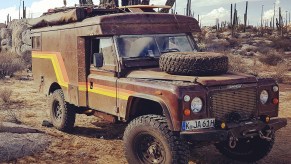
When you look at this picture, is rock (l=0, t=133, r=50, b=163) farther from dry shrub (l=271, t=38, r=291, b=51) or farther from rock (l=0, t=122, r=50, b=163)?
dry shrub (l=271, t=38, r=291, b=51)

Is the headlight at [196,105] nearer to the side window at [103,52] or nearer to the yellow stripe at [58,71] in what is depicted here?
the side window at [103,52]

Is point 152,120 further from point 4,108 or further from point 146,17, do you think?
point 4,108

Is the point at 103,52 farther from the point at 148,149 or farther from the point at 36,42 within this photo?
the point at 36,42

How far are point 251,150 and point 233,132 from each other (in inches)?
52.3

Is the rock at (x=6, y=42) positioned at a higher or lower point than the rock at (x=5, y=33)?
lower

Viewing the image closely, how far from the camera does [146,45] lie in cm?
608

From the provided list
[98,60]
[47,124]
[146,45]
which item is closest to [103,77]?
[98,60]

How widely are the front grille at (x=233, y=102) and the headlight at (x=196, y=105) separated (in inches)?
6.3

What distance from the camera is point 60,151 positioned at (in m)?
6.29

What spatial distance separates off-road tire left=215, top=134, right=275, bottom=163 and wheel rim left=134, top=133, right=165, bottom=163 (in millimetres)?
1313

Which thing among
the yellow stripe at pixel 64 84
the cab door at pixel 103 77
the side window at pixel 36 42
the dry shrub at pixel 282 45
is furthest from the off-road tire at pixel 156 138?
the dry shrub at pixel 282 45

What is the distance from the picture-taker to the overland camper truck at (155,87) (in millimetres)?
4602

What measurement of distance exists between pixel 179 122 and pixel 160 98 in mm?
416

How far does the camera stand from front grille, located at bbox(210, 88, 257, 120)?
4723 mm
